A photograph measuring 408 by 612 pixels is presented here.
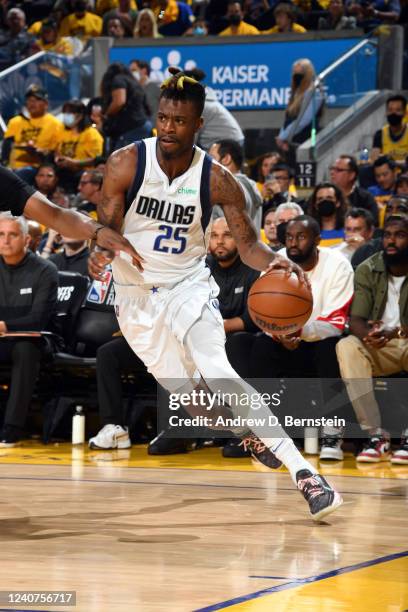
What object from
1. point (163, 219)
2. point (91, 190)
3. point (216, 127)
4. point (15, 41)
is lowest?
point (163, 219)

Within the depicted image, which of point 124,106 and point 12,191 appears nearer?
point 12,191

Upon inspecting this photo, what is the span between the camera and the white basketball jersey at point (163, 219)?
5555mm

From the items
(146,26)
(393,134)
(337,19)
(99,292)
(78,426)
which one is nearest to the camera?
(78,426)

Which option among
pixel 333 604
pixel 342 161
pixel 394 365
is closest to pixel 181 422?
pixel 394 365

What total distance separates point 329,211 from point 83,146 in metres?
4.43

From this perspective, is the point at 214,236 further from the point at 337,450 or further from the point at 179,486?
the point at 179,486

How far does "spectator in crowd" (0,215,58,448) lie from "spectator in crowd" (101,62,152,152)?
13.7 feet

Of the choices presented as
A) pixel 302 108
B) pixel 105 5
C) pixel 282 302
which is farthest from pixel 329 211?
pixel 105 5

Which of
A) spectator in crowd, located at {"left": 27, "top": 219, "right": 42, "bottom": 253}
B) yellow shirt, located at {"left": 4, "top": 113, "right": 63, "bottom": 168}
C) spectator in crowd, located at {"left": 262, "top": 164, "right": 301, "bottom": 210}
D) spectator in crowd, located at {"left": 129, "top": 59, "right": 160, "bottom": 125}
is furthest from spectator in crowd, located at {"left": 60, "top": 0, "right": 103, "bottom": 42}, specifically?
spectator in crowd, located at {"left": 27, "top": 219, "right": 42, "bottom": 253}

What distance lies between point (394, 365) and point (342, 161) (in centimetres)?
320

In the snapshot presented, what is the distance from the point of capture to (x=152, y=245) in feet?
18.4

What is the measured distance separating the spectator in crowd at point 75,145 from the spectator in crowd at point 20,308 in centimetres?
428

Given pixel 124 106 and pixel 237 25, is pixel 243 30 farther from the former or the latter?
pixel 124 106

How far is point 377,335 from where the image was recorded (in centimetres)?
759
